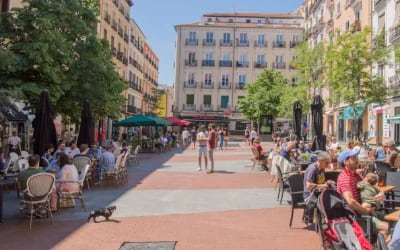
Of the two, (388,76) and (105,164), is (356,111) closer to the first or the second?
(388,76)

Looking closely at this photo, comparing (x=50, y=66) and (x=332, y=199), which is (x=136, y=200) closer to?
(x=332, y=199)

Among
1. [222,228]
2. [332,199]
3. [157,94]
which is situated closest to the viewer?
[332,199]

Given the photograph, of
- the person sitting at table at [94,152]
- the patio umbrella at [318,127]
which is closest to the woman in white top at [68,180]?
the person sitting at table at [94,152]

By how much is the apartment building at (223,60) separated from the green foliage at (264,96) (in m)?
14.2

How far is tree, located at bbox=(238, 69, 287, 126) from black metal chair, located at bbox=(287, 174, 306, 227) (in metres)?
36.6

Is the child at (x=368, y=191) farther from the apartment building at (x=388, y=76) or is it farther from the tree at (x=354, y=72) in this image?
the apartment building at (x=388, y=76)

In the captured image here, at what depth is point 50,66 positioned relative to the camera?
18.1m

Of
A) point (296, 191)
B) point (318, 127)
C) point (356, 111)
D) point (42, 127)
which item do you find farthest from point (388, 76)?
point (42, 127)

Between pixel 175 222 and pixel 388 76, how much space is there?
85.3 feet

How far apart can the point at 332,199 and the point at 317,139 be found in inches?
411

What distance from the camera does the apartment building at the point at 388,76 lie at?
27.8m

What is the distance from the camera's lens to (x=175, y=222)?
8320 millimetres

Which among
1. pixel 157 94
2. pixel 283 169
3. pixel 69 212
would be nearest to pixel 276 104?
pixel 157 94

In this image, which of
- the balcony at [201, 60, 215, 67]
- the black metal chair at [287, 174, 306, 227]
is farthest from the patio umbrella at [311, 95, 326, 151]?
the balcony at [201, 60, 215, 67]
